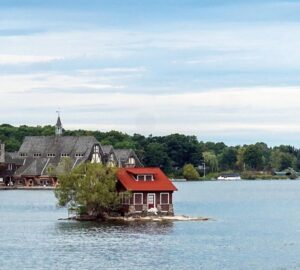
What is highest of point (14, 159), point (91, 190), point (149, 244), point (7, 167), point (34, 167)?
point (14, 159)

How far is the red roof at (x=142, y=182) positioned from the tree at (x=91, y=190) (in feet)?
3.03

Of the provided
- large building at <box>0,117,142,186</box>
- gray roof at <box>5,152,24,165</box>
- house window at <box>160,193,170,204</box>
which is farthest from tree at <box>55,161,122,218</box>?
gray roof at <box>5,152,24,165</box>

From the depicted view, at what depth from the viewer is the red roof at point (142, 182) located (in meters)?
78.2

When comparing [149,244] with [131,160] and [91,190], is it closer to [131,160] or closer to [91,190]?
[91,190]

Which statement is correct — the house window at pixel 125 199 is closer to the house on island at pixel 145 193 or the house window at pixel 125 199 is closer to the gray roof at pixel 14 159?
the house on island at pixel 145 193

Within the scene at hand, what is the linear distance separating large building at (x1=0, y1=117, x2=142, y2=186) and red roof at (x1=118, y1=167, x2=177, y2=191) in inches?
3049

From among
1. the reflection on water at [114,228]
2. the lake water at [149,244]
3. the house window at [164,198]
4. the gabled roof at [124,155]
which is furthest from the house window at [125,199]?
the gabled roof at [124,155]

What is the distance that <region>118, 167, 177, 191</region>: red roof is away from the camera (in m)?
78.2

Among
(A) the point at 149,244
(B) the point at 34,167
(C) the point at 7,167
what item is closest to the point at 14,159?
(C) the point at 7,167

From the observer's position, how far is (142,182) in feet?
260

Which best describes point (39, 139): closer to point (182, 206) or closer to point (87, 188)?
point (182, 206)

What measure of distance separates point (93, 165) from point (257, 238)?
53.1 ft

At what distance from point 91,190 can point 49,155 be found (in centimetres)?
9148

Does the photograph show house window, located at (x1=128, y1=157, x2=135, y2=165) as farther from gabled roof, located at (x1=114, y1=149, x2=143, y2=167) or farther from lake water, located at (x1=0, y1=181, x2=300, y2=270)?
lake water, located at (x1=0, y1=181, x2=300, y2=270)
